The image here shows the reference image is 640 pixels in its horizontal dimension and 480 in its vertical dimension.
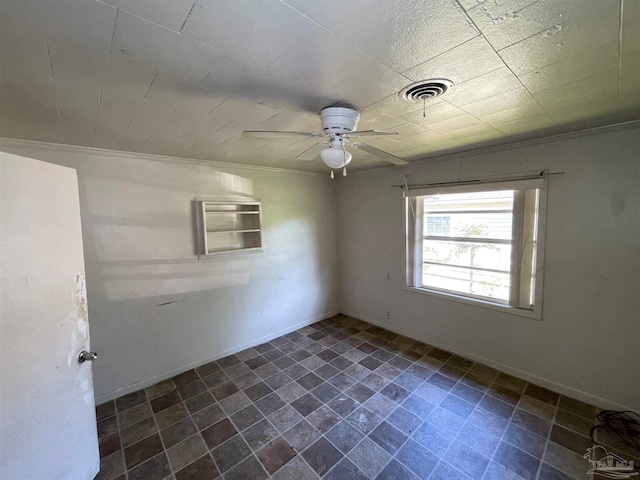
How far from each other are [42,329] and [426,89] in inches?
91.8

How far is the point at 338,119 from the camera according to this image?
155 centimetres

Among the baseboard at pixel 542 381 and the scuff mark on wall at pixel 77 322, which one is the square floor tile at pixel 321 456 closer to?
the scuff mark on wall at pixel 77 322

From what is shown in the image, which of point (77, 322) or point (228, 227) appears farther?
point (228, 227)

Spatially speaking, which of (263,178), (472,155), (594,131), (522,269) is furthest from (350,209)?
(594,131)

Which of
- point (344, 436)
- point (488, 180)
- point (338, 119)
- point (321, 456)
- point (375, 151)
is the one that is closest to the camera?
point (338, 119)

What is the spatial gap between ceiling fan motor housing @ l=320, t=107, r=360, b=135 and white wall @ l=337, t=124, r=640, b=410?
199 centimetres

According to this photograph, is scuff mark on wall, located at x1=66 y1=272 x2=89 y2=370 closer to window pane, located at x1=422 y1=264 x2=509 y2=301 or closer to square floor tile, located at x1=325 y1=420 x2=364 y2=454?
square floor tile, located at x1=325 y1=420 x2=364 y2=454

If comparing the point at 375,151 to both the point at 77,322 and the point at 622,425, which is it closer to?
the point at 77,322

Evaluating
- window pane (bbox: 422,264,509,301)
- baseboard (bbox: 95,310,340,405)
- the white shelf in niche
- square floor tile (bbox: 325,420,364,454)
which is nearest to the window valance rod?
window pane (bbox: 422,264,509,301)

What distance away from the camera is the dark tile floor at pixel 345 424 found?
181 centimetres

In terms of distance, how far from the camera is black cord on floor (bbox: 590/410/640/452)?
1971 millimetres

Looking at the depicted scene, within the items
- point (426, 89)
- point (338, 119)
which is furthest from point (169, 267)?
point (426, 89)

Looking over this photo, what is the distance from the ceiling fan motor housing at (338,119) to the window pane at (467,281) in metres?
2.46

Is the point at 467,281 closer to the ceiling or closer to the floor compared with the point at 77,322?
closer to the floor
